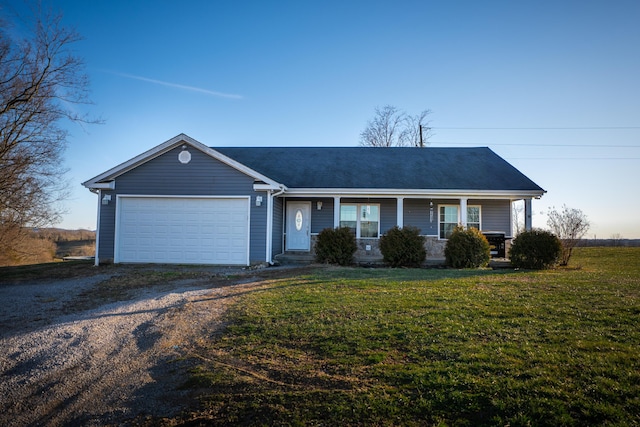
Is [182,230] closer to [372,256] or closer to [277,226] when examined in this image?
[277,226]

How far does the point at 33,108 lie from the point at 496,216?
20766 mm

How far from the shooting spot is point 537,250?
1284cm

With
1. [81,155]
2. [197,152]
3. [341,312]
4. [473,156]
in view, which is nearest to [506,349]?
[341,312]

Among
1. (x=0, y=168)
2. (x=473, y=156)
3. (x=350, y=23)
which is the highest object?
(x=350, y=23)

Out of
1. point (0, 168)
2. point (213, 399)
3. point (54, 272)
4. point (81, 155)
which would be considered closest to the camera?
point (213, 399)

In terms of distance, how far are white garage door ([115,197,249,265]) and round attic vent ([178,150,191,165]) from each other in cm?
137

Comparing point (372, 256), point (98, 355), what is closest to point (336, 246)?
point (372, 256)

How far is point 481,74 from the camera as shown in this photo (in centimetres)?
1509

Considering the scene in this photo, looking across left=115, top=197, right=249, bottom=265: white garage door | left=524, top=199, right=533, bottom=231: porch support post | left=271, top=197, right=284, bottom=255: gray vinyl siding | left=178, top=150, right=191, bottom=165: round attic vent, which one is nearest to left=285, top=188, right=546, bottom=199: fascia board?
left=524, top=199, right=533, bottom=231: porch support post

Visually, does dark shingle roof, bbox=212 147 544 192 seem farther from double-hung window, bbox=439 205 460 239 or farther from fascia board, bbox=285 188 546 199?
double-hung window, bbox=439 205 460 239

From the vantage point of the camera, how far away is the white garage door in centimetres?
1355

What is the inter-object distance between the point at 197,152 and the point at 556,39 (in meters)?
12.7

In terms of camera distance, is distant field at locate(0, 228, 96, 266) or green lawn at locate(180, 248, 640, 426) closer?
green lawn at locate(180, 248, 640, 426)

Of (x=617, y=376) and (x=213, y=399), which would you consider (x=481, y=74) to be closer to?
(x=617, y=376)
